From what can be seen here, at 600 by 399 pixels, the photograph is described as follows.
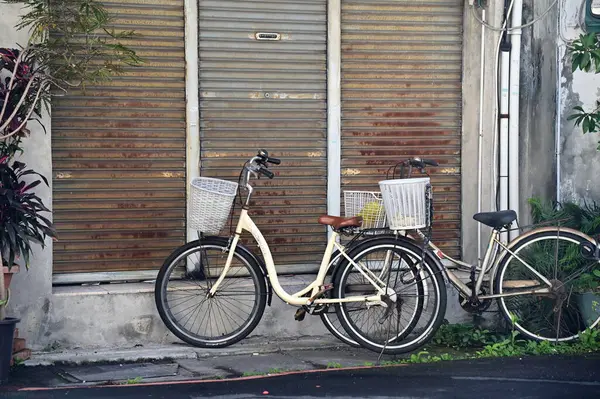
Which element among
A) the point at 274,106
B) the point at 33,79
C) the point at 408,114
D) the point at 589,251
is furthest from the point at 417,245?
the point at 33,79

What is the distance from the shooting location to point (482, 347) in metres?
8.22

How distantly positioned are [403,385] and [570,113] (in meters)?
3.38

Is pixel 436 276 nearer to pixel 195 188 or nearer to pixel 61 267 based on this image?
pixel 195 188

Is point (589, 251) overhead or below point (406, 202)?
below

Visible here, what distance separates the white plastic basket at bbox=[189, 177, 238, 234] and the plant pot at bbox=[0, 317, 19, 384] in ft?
5.36

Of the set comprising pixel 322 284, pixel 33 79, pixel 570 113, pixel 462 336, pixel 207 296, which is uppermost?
pixel 33 79

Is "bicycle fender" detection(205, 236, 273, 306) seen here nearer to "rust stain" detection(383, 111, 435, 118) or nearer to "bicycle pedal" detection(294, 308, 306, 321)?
"bicycle pedal" detection(294, 308, 306, 321)

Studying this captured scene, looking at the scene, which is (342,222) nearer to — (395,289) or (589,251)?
(395,289)

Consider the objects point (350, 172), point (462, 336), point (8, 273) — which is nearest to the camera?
point (8, 273)

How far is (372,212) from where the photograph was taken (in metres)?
7.95

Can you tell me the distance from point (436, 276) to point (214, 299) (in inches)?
75.3

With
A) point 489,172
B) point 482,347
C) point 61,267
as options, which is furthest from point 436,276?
point 61,267

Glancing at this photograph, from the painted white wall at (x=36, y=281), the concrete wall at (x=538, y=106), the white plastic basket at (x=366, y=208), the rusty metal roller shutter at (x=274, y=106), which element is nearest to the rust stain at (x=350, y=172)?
the rusty metal roller shutter at (x=274, y=106)

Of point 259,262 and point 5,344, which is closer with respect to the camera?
point 5,344
